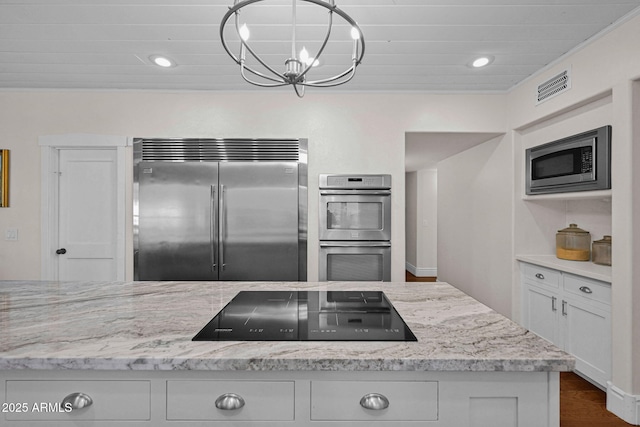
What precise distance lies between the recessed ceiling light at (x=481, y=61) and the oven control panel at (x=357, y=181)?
117cm

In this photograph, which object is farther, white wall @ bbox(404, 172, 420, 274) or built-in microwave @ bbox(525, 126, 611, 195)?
white wall @ bbox(404, 172, 420, 274)

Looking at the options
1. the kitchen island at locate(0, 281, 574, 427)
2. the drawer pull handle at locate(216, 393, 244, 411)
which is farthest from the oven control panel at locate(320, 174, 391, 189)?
the drawer pull handle at locate(216, 393, 244, 411)

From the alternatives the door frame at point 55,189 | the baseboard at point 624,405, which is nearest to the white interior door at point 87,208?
the door frame at point 55,189

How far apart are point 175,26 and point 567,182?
2.99 metres

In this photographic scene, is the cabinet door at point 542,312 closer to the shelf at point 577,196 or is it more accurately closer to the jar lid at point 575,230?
the jar lid at point 575,230

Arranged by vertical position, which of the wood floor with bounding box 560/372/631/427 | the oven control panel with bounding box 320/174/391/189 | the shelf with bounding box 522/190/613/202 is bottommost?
the wood floor with bounding box 560/372/631/427

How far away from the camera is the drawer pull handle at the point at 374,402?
106 centimetres

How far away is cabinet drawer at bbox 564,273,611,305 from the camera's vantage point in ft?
7.67

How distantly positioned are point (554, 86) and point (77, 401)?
350 cm

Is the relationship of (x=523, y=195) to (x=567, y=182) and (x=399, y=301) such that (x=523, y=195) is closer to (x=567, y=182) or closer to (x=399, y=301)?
(x=567, y=182)

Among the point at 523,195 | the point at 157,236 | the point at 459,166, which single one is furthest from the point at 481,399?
the point at 459,166

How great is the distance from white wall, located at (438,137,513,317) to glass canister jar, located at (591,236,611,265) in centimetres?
75

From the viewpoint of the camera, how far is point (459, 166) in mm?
4812

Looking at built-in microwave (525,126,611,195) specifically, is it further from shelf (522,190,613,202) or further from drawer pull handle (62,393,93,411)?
drawer pull handle (62,393,93,411)
